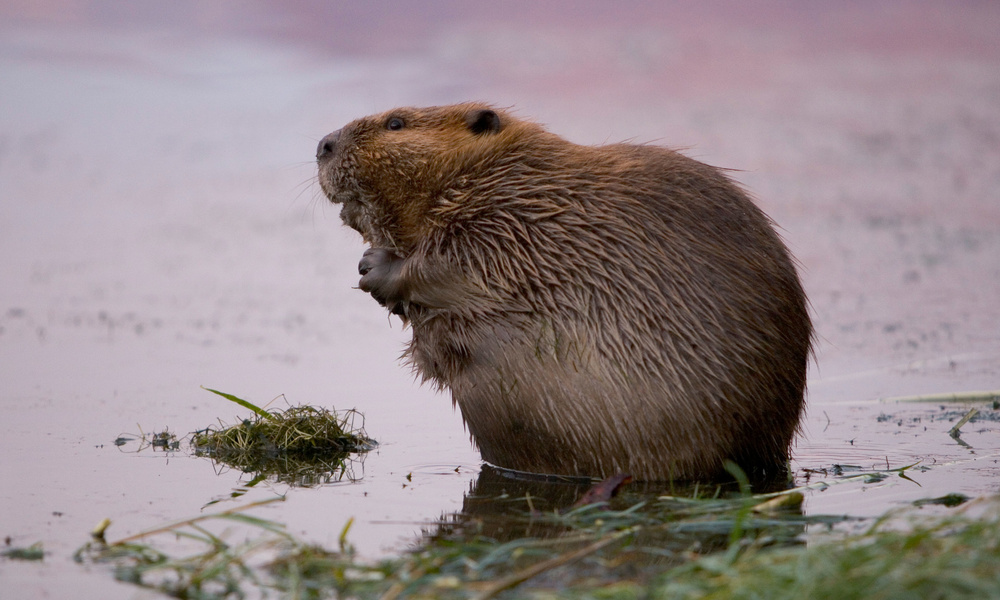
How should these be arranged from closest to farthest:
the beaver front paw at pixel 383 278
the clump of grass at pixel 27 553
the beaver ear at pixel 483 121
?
the clump of grass at pixel 27 553 < the beaver front paw at pixel 383 278 < the beaver ear at pixel 483 121

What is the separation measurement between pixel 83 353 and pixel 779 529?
5587mm

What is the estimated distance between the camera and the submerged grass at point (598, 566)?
2.17 metres

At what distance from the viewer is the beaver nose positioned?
4914mm

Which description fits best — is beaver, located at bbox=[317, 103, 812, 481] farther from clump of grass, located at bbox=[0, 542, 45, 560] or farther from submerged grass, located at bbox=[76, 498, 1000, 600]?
clump of grass, located at bbox=[0, 542, 45, 560]

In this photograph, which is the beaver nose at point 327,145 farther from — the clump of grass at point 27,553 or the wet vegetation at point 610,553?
the clump of grass at point 27,553

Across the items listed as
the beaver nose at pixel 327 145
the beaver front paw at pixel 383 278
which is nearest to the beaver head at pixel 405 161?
the beaver nose at pixel 327 145

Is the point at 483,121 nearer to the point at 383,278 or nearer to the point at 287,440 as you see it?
the point at 383,278

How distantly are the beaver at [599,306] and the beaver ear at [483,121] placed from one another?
0.16 metres

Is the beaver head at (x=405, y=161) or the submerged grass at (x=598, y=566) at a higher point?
the beaver head at (x=405, y=161)

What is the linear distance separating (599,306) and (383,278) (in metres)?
1.04

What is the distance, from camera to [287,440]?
4.69 m

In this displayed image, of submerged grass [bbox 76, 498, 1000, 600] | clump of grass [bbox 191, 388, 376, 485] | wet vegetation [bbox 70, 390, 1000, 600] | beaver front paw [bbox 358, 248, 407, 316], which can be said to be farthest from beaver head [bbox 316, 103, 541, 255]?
submerged grass [bbox 76, 498, 1000, 600]

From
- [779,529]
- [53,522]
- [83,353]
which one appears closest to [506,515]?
[779,529]

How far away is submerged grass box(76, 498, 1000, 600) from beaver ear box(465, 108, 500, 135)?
213 centimetres
